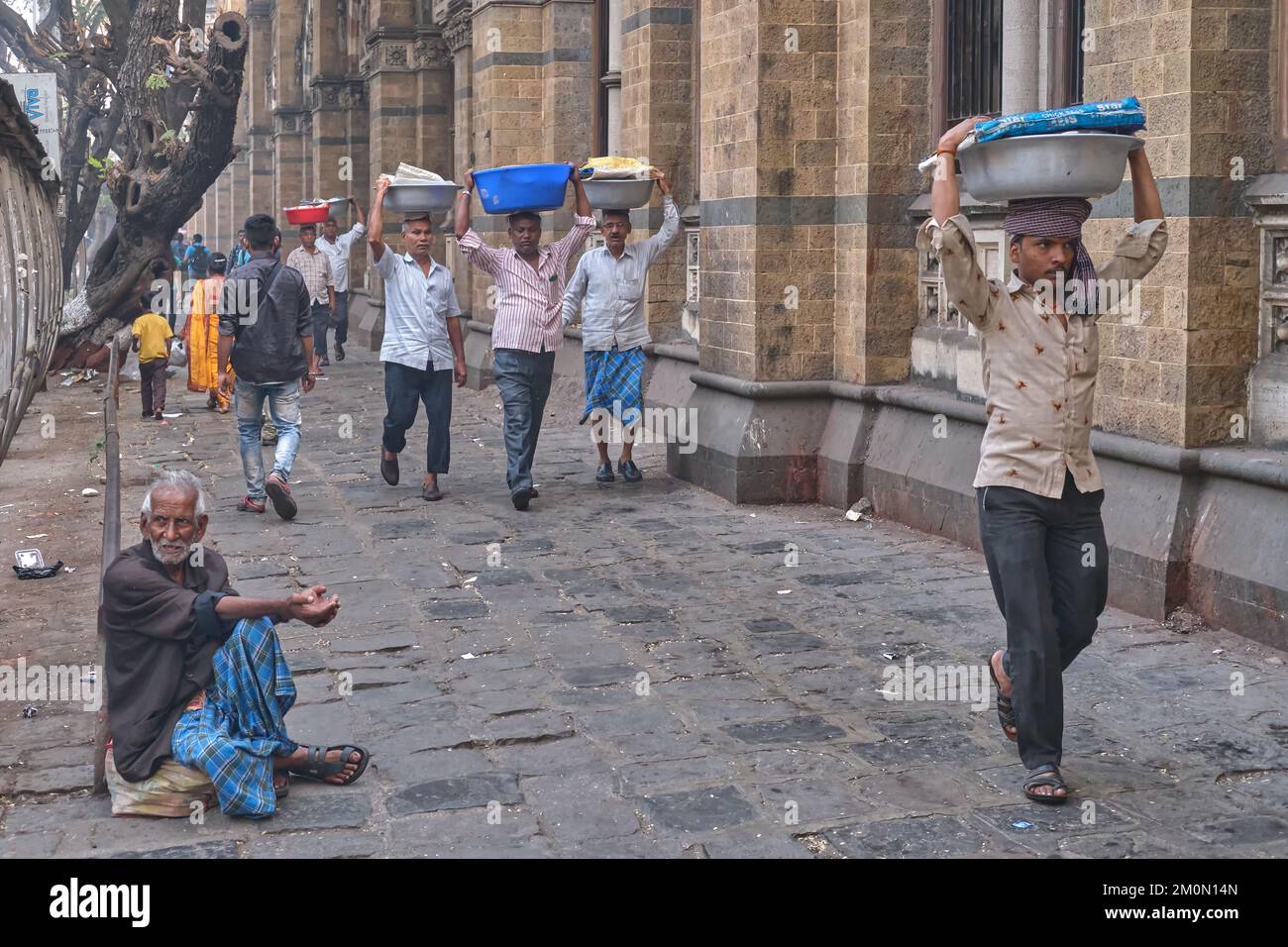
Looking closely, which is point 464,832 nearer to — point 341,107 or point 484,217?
point 484,217

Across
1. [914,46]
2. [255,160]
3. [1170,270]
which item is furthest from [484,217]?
[255,160]

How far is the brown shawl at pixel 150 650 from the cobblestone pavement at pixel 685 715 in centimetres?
26

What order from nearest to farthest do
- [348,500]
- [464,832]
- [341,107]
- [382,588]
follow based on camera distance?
[464,832], [382,588], [348,500], [341,107]

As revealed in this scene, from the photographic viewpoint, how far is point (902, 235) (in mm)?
10781

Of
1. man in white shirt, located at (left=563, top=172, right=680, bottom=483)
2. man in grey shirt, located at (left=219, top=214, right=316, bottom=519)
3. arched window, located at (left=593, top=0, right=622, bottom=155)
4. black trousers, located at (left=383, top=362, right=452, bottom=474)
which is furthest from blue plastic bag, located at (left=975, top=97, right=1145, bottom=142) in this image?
arched window, located at (left=593, top=0, right=622, bottom=155)

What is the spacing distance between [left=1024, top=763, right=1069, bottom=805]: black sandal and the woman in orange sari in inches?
518

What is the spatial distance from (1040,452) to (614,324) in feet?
22.6

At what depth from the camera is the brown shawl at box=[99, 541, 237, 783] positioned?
519cm

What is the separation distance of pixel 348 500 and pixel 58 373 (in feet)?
42.7

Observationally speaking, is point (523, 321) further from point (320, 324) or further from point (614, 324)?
point (320, 324)

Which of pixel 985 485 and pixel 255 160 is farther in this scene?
pixel 255 160

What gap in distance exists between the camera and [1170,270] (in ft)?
25.1

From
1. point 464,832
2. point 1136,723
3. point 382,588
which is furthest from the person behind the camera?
point 382,588

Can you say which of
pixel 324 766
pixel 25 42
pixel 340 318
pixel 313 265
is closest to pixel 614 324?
pixel 324 766
